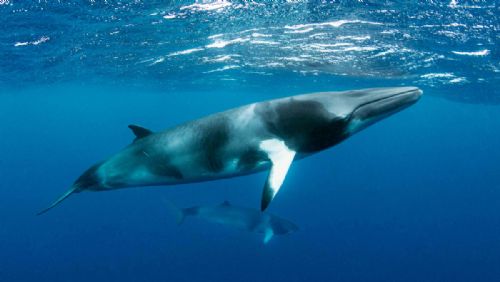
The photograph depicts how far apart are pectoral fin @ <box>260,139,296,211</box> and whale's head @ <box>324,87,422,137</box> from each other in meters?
0.83

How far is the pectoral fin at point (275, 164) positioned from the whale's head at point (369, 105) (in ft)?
2.73

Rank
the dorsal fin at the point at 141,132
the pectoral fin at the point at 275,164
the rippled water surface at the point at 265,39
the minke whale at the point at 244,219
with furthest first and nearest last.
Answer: the minke whale at the point at 244,219
the rippled water surface at the point at 265,39
the dorsal fin at the point at 141,132
the pectoral fin at the point at 275,164

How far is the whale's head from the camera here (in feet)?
14.6

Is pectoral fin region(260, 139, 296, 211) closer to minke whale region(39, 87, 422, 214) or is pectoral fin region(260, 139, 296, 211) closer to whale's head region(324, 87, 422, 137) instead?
minke whale region(39, 87, 422, 214)

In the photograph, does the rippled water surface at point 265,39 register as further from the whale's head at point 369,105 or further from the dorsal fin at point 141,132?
the whale's head at point 369,105

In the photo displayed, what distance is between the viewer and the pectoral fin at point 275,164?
13.2ft

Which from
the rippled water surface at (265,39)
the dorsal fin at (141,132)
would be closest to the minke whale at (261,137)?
the dorsal fin at (141,132)

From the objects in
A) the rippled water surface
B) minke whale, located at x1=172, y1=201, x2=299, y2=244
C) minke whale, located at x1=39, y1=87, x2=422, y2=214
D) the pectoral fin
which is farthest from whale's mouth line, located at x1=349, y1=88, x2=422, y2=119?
minke whale, located at x1=172, y1=201, x2=299, y2=244

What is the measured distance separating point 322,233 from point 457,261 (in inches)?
480

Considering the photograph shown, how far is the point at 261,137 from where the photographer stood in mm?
4867

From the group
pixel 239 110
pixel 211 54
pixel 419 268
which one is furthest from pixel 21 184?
pixel 239 110

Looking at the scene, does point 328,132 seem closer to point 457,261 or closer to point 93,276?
point 93,276

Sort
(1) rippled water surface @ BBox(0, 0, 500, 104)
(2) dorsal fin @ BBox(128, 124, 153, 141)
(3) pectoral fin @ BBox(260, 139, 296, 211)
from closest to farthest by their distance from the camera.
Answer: (3) pectoral fin @ BBox(260, 139, 296, 211)
(2) dorsal fin @ BBox(128, 124, 153, 141)
(1) rippled water surface @ BBox(0, 0, 500, 104)

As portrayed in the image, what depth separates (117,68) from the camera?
3023 centimetres
